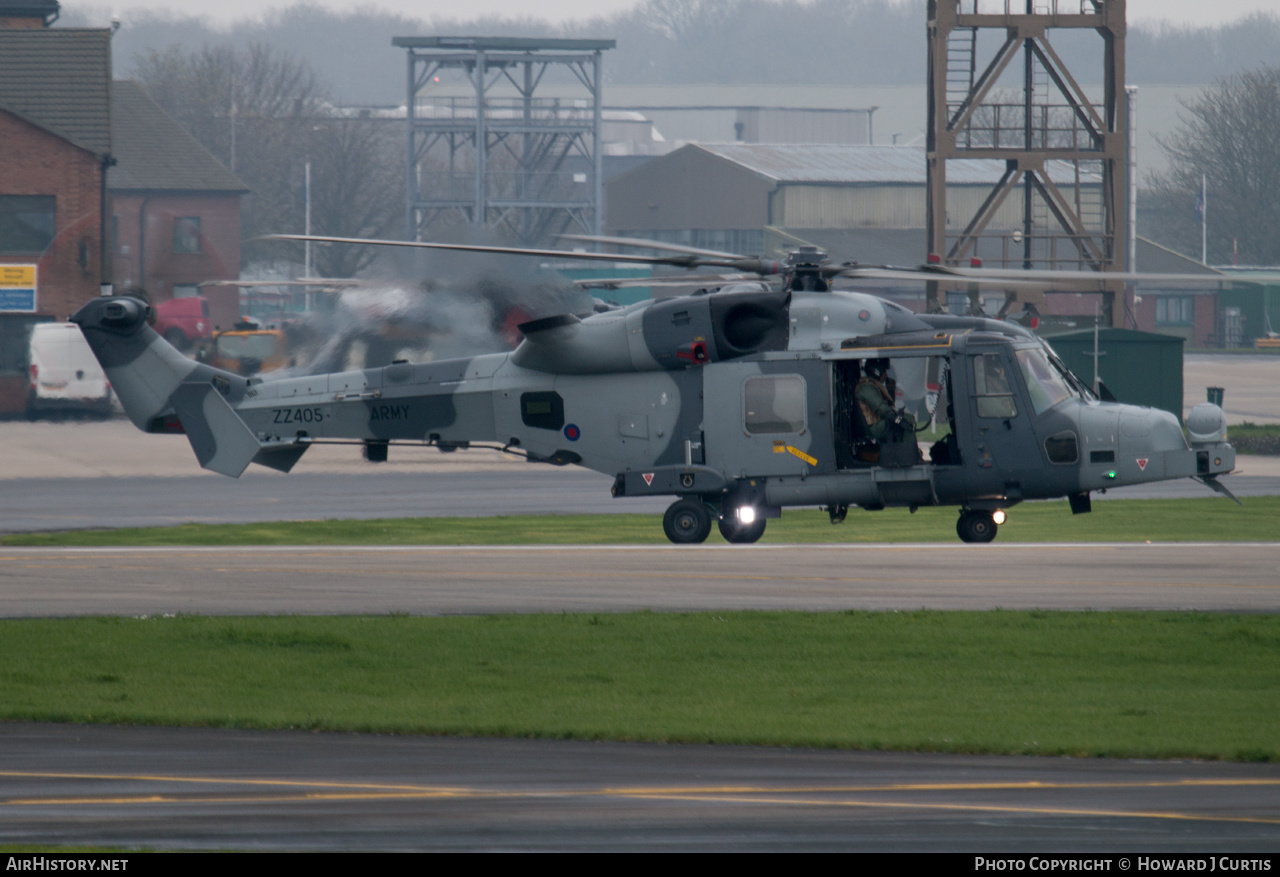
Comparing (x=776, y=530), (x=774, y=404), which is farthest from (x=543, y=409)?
(x=776, y=530)

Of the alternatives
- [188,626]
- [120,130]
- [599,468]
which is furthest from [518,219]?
[188,626]

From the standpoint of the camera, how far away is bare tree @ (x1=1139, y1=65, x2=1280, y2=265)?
349 ft

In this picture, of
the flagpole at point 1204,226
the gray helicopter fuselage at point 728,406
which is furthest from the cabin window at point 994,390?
the flagpole at point 1204,226

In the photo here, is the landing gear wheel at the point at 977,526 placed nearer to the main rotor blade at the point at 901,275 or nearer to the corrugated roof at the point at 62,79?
the main rotor blade at the point at 901,275

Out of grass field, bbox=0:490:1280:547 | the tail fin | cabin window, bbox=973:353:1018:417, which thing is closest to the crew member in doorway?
cabin window, bbox=973:353:1018:417

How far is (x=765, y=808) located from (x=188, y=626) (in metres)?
9.10

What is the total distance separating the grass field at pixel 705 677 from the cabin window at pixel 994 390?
12.5 feet

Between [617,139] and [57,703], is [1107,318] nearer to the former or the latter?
[57,703]

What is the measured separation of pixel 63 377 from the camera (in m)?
43.9

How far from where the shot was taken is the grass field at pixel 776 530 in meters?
25.5

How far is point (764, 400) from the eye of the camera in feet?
69.7

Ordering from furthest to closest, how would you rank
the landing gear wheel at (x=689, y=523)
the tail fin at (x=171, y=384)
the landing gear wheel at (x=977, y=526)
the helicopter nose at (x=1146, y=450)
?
the tail fin at (x=171, y=384), the landing gear wheel at (x=689, y=523), the landing gear wheel at (x=977, y=526), the helicopter nose at (x=1146, y=450)

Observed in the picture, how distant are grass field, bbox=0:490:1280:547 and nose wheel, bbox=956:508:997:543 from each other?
317 cm

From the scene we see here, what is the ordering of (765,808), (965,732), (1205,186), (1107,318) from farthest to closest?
(1205,186) → (1107,318) → (965,732) → (765,808)
